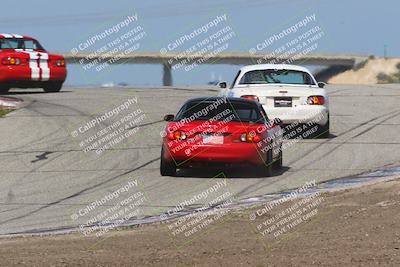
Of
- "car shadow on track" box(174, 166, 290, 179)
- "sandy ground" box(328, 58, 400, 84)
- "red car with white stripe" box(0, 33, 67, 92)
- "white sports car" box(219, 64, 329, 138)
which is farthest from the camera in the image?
"sandy ground" box(328, 58, 400, 84)

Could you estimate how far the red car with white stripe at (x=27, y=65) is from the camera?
26516 millimetres

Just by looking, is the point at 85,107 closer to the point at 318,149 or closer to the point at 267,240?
the point at 318,149

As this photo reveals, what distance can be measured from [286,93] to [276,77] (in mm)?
777

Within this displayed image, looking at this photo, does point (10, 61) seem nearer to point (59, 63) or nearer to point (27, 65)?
point (27, 65)

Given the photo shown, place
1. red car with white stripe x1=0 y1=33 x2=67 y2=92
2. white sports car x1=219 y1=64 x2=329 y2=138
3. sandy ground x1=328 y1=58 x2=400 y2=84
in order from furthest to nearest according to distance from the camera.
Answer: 1. sandy ground x1=328 y1=58 x2=400 y2=84
2. red car with white stripe x1=0 y1=33 x2=67 y2=92
3. white sports car x1=219 y1=64 x2=329 y2=138

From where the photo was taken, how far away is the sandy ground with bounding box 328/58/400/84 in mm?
115625

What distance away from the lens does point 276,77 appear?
1938cm


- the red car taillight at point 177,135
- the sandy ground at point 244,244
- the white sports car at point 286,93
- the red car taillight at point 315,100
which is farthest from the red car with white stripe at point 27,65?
the sandy ground at point 244,244

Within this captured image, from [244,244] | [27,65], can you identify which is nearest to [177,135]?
[244,244]

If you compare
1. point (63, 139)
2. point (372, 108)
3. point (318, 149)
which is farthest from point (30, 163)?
point (372, 108)

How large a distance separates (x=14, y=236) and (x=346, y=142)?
9.50 metres

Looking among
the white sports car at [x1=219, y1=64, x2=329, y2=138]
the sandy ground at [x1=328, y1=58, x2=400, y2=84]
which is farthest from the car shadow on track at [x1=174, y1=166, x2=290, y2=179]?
the sandy ground at [x1=328, y1=58, x2=400, y2=84]

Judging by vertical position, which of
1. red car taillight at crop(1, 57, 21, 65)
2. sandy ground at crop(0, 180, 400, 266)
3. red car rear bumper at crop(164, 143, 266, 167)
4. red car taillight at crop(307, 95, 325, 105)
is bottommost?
red car taillight at crop(1, 57, 21, 65)

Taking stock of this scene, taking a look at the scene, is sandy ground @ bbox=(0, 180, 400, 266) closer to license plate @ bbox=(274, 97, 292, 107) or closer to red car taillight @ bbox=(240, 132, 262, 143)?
red car taillight @ bbox=(240, 132, 262, 143)
